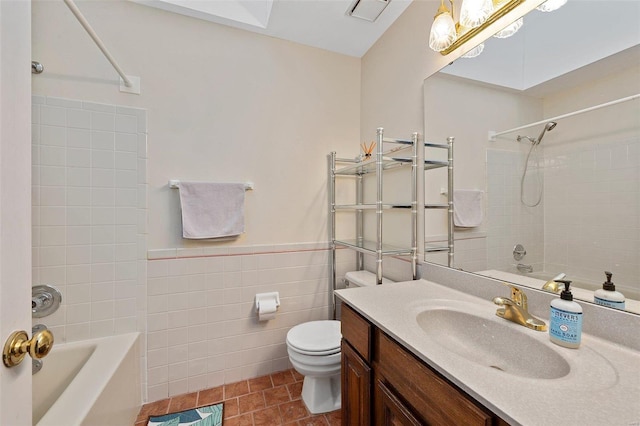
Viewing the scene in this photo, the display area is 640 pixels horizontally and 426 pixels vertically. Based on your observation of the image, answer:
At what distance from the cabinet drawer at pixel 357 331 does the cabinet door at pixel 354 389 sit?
36 millimetres

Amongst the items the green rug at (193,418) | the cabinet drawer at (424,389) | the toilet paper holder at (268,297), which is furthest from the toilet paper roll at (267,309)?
the cabinet drawer at (424,389)

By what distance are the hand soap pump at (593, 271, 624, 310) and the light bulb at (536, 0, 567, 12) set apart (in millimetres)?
933

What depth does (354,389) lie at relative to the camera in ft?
3.48

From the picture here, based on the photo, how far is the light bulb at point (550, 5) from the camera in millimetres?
917

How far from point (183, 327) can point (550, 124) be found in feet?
6.99

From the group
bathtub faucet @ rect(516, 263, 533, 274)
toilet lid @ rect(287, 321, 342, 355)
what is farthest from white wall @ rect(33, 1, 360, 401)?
bathtub faucet @ rect(516, 263, 533, 274)

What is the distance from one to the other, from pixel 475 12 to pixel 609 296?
117 centimetres

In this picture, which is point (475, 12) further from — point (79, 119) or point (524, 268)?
point (79, 119)

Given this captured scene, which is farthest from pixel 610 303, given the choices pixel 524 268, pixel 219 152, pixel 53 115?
pixel 53 115

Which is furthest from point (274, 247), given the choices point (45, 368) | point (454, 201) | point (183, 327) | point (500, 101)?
point (500, 101)

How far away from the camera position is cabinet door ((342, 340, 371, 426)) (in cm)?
97

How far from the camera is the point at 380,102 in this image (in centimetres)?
186
